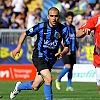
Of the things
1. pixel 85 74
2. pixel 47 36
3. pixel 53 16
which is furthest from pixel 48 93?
pixel 85 74

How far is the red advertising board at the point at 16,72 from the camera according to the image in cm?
2016

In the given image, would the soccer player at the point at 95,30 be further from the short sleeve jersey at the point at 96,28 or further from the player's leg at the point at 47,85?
the player's leg at the point at 47,85

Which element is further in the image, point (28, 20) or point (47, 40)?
point (28, 20)

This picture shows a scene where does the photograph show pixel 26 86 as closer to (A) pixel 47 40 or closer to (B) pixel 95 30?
(A) pixel 47 40

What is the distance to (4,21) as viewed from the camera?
2514 centimetres

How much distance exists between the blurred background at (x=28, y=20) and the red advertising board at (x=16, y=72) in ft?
6.74

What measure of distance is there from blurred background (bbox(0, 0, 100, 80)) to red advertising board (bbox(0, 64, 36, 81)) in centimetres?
205

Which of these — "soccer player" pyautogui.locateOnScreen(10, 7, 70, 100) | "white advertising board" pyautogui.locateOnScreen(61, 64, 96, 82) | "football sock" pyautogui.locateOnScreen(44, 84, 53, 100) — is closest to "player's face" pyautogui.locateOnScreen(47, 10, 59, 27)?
"soccer player" pyautogui.locateOnScreen(10, 7, 70, 100)

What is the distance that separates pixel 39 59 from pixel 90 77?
30.7ft

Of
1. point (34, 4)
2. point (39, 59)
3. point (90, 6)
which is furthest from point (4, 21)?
point (39, 59)

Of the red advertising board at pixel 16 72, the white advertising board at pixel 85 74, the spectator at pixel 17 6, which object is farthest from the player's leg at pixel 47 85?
the spectator at pixel 17 6

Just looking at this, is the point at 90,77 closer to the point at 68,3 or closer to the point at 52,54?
the point at 68,3

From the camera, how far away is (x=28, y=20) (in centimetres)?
2545

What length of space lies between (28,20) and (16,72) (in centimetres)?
571
